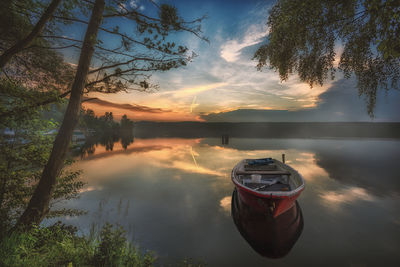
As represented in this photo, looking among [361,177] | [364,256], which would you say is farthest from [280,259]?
[361,177]

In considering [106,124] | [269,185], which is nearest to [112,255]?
[269,185]

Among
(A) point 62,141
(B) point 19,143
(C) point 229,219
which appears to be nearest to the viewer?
(A) point 62,141

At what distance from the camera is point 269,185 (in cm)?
808

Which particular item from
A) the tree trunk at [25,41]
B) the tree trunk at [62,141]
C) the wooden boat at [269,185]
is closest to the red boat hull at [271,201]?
the wooden boat at [269,185]

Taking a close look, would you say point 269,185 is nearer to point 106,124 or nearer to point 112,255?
point 112,255

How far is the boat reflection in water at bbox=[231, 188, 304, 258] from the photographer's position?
5.96 m

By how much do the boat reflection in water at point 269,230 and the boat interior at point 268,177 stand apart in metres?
1.21

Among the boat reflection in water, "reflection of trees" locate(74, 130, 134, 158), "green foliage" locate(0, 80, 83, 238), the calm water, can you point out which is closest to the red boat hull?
the boat reflection in water

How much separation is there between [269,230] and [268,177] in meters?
3.58

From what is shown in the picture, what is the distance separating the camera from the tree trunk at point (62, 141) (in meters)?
4.12

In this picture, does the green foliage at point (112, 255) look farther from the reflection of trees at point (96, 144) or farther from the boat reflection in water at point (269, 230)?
the reflection of trees at point (96, 144)

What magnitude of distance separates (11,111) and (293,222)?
10943 mm

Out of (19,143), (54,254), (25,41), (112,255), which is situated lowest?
(112,255)

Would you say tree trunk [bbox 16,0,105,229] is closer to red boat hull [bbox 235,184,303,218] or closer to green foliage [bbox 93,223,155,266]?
green foliage [bbox 93,223,155,266]
